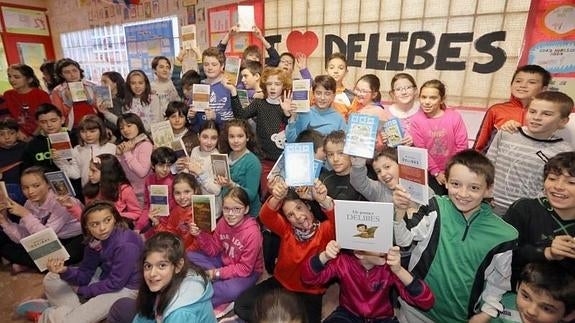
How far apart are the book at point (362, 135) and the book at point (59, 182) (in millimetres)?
2331

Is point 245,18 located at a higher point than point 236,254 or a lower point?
higher

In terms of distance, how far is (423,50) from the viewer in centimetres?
322

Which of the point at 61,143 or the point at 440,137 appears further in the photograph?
the point at 61,143

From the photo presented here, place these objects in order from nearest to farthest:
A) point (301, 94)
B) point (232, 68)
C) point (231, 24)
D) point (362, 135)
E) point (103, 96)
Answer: point (362, 135) → point (301, 94) → point (232, 68) → point (103, 96) → point (231, 24)

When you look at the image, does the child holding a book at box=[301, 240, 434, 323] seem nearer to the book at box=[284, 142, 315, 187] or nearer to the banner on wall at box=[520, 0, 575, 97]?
the book at box=[284, 142, 315, 187]

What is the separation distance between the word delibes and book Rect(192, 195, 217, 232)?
7.58 feet

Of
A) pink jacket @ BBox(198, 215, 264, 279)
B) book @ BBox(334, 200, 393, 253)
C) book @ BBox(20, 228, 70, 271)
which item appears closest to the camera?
book @ BBox(334, 200, 393, 253)

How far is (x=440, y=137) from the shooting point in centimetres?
266

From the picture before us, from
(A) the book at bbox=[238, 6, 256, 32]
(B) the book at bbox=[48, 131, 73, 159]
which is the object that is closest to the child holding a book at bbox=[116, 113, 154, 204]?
(B) the book at bbox=[48, 131, 73, 159]

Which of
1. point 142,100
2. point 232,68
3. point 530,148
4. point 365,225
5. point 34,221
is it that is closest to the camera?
point 365,225

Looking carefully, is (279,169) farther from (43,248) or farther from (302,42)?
(302,42)

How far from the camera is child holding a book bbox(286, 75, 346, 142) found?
286 centimetres

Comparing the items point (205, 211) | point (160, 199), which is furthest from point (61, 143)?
point (205, 211)

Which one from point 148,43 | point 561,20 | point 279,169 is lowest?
point 279,169
